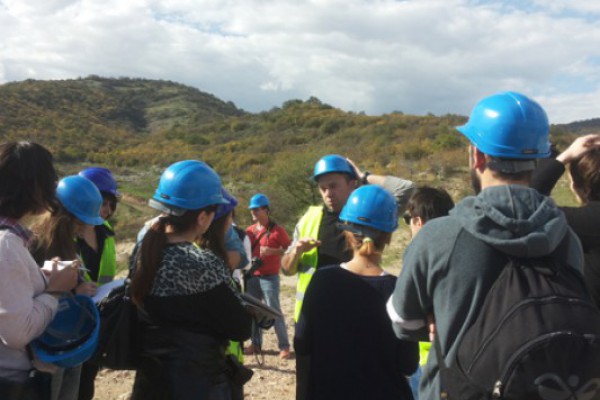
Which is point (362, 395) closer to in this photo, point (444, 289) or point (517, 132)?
point (444, 289)

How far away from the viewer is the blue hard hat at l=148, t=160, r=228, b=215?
95.7 inches

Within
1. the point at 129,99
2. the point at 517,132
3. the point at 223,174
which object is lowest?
the point at 223,174

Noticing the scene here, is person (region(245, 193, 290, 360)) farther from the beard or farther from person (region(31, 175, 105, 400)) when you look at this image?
the beard

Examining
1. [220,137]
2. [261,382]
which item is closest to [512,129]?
[261,382]

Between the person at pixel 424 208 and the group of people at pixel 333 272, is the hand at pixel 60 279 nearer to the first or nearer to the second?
the group of people at pixel 333 272

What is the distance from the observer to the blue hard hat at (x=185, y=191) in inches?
95.7

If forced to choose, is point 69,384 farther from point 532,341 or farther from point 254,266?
point 254,266

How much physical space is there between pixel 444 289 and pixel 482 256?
17 cm

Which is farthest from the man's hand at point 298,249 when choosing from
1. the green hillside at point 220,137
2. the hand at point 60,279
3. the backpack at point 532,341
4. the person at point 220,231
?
the green hillside at point 220,137

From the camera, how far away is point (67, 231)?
2.89 meters

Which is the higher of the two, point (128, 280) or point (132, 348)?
point (128, 280)

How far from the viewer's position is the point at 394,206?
272cm

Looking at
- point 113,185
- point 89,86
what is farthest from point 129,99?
point 113,185

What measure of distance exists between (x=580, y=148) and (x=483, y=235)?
145 centimetres
